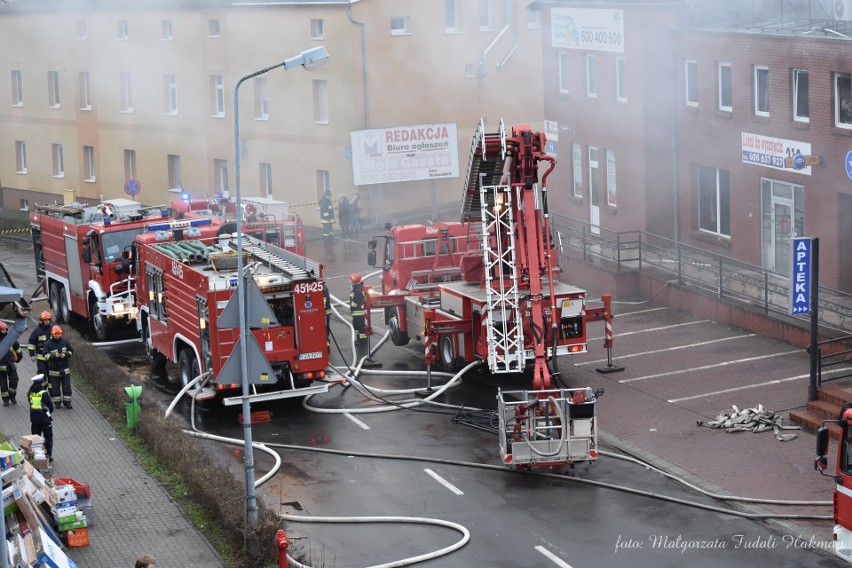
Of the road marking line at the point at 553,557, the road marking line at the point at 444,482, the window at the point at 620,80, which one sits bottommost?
the road marking line at the point at 553,557

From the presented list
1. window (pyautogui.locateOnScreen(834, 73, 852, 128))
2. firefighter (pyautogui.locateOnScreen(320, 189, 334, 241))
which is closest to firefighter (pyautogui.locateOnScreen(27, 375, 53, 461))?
window (pyautogui.locateOnScreen(834, 73, 852, 128))

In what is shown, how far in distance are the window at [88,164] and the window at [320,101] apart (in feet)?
40.6

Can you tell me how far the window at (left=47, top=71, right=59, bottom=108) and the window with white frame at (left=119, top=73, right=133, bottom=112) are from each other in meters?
3.27

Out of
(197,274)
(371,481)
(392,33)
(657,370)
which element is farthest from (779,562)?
(392,33)

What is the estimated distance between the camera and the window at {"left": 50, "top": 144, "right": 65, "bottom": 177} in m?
51.5

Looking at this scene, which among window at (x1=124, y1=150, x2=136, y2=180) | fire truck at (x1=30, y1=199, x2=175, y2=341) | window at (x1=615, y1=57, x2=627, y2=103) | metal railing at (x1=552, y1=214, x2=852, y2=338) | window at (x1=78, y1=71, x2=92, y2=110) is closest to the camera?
metal railing at (x1=552, y1=214, x2=852, y2=338)

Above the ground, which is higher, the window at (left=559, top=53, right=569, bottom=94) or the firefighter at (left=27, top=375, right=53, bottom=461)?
the window at (left=559, top=53, right=569, bottom=94)

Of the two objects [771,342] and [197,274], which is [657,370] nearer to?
[771,342]

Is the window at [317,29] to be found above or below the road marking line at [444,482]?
above

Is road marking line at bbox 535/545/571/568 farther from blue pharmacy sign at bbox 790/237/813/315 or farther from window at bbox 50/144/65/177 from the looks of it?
window at bbox 50/144/65/177

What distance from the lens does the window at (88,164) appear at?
165 ft

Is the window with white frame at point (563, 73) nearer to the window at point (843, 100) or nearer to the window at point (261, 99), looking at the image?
the window at point (843, 100)

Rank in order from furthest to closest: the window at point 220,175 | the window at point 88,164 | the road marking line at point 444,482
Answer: the window at point 88,164 → the window at point 220,175 → the road marking line at point 444,482

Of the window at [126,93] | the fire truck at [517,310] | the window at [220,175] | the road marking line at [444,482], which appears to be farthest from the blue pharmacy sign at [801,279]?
the window at [126,93]
